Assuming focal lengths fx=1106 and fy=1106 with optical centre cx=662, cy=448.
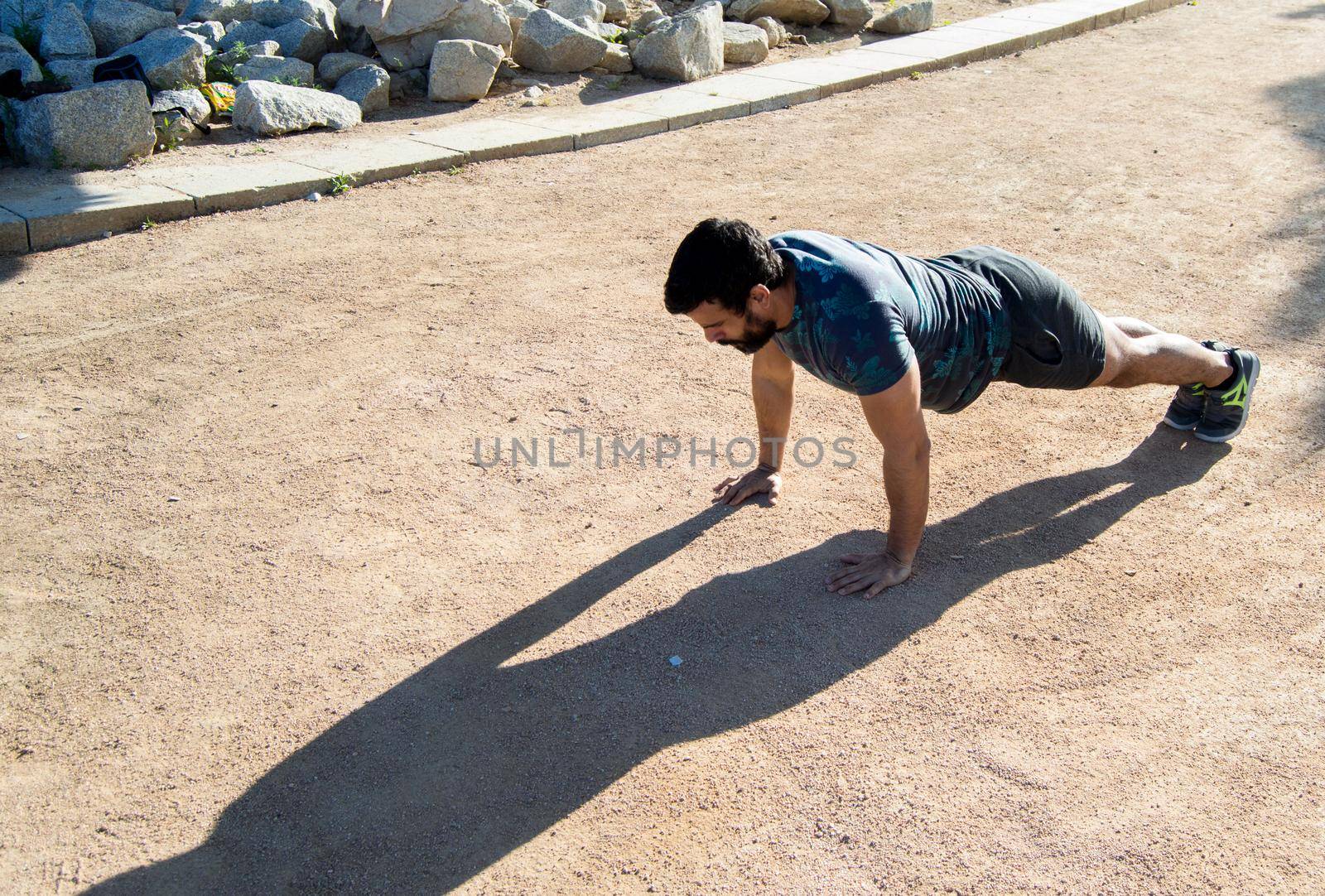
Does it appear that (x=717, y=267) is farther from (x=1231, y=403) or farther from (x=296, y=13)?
(x=296, y=13)

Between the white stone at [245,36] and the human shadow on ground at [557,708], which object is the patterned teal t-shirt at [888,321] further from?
the white stone at [245,36]

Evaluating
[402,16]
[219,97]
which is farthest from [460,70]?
[219,97]

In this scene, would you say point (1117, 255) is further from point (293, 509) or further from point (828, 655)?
point (293, 509)

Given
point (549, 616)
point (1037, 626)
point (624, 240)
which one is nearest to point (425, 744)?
point (549, 616)

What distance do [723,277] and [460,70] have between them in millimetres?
5929

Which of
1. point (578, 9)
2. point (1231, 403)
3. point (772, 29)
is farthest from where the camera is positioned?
point (772, 29)

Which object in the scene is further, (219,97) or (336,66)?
(336,66)

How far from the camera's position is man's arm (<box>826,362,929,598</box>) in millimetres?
2938

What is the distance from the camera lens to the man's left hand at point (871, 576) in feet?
10.7

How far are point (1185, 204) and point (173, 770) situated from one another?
591 centimetres

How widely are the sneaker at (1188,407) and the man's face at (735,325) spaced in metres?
1.86

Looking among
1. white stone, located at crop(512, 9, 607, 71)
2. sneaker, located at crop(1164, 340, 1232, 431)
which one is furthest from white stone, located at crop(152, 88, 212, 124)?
sneaker, located at crop(1164, 340, 1232, 431)

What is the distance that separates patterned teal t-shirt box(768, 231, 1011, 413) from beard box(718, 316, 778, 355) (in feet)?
0.20

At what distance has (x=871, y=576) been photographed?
3266 mm
